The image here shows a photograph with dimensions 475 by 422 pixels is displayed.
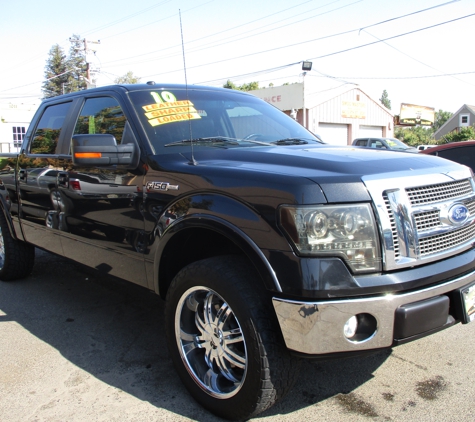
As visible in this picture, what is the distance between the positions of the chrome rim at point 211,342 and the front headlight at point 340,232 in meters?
0.61

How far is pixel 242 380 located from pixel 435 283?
3.55ft

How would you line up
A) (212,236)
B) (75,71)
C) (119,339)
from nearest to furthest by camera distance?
1. (212,236)
2. (119,339)
3. (75,71)

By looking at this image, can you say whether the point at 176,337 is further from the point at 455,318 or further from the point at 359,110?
the point at 359,110

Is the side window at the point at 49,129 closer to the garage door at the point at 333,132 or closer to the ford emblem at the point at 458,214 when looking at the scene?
the ford emblem at the point at 458,214

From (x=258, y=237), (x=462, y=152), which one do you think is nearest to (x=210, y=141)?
(x=258, y=237)

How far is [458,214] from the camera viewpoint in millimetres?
2564

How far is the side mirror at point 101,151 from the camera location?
3.04 meters

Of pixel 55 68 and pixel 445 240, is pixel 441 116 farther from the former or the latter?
pixel 445 240

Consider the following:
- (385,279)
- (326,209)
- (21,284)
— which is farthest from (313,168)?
(21,284)

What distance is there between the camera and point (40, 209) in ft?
14.0

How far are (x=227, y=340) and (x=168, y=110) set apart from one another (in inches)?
67.5

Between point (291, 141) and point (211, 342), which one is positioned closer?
point (211, 342)

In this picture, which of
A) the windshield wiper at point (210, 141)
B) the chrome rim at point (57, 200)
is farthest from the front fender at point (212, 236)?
the chrome rim at point (57, 200)

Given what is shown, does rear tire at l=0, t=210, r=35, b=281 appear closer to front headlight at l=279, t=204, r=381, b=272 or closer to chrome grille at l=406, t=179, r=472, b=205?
front headlight at l=279, t=204, r=381, b=272
